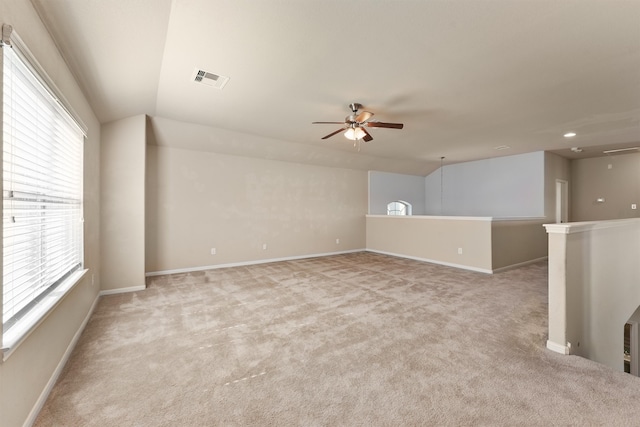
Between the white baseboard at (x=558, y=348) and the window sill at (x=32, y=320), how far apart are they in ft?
11.7

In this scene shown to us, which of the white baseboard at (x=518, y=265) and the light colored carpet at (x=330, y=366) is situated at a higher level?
the white baseboard at (x=518, y=265)

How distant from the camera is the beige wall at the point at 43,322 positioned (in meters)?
1.31

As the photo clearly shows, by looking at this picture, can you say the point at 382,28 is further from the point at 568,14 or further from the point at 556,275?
the point at 556,275

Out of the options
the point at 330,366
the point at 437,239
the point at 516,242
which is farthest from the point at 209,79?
the point at 516,242

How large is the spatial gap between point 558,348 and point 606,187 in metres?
7.16

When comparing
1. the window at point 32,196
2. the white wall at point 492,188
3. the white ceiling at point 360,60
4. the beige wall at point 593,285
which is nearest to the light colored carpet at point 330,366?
the beige wall at point 593,285

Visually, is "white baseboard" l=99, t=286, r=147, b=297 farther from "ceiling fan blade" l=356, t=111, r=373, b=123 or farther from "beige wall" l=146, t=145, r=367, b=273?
"ceiling fan blade" l=356, t=111, r=373, b=123

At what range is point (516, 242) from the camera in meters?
5.24

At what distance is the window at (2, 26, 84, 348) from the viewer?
138cm

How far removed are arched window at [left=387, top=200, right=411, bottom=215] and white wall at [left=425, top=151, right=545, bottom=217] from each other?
785 millimetres

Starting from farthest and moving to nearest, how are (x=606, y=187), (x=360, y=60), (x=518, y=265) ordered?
(x=606, y=187)
(x=518, y=265)
(x=360, y=60)

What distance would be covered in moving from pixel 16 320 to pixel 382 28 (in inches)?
116

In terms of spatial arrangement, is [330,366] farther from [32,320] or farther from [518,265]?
[518,265]

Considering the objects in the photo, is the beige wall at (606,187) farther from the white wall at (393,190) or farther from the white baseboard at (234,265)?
the white baseboard at (234,265)
